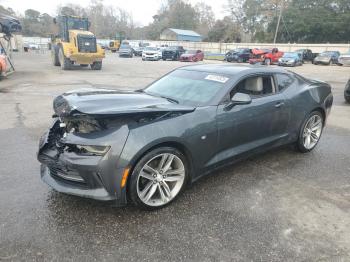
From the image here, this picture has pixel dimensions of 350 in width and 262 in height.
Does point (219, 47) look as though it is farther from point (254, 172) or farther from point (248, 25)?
point (254, 172)

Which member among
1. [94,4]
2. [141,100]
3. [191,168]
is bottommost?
[191,168]

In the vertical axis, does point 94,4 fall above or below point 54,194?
above

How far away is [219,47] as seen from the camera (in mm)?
53656

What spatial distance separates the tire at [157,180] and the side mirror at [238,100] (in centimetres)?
90

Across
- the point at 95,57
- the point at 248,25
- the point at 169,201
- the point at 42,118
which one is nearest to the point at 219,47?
the point at 248,25

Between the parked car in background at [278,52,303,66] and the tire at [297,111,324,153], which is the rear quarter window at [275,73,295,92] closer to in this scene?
the tire at [297,111,324,153]

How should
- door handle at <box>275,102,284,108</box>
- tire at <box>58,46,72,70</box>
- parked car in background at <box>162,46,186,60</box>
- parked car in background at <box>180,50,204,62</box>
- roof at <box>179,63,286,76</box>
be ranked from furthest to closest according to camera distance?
parked car in background at <box>162,46,186,60</box>
parked car in background at <box>180,50,204,62</box>
tire at <box>58,46,72,70</box>
door handle at <box>275,102,284,108</box>
roof at <box>179,63,286,76</box>

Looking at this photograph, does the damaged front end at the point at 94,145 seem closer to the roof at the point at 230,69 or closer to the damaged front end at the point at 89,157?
the damaged front end at the point at 89,157

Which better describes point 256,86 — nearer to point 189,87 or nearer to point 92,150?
point 189,87

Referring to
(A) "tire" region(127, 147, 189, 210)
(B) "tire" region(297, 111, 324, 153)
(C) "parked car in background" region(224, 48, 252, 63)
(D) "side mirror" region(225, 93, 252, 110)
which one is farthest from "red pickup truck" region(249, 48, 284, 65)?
(A) "tire" region(127, 147, 189, 210)

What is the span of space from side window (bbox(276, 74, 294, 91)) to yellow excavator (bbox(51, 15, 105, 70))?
53.3 ft

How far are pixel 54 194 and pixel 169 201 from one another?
53.0 inches

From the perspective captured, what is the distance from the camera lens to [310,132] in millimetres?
5023

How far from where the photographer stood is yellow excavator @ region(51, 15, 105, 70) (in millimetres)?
18484
